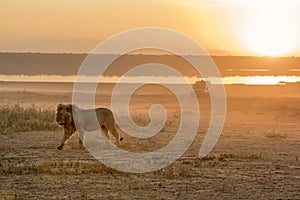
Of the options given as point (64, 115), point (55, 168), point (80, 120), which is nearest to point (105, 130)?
point (80, 120)

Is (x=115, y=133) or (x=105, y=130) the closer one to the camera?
(x=115, y=133)

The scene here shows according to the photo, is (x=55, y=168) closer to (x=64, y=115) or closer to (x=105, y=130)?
(x=64, y=115)

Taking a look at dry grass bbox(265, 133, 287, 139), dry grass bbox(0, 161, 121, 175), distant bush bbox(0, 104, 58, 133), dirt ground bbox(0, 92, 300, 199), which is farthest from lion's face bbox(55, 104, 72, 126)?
dry grass bbox(265, 133, 287, 139)

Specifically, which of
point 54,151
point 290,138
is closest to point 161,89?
point 290,138

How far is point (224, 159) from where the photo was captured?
17906 millimetres

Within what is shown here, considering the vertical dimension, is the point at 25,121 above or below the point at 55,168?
above

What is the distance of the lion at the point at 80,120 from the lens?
2031cm

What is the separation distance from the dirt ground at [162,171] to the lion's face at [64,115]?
0.68 meters

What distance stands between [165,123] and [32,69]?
199 ft

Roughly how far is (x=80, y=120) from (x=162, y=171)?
537cm

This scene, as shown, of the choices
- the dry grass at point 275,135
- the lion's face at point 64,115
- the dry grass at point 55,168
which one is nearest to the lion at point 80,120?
the lion's face at point 64,115

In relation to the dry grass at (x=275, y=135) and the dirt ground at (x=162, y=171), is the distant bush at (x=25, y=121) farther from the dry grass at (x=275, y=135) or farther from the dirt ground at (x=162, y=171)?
the dry grass at (x=275, y=135)

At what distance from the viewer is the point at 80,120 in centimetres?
2059

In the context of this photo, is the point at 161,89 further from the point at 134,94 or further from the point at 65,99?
the point at 65,99
